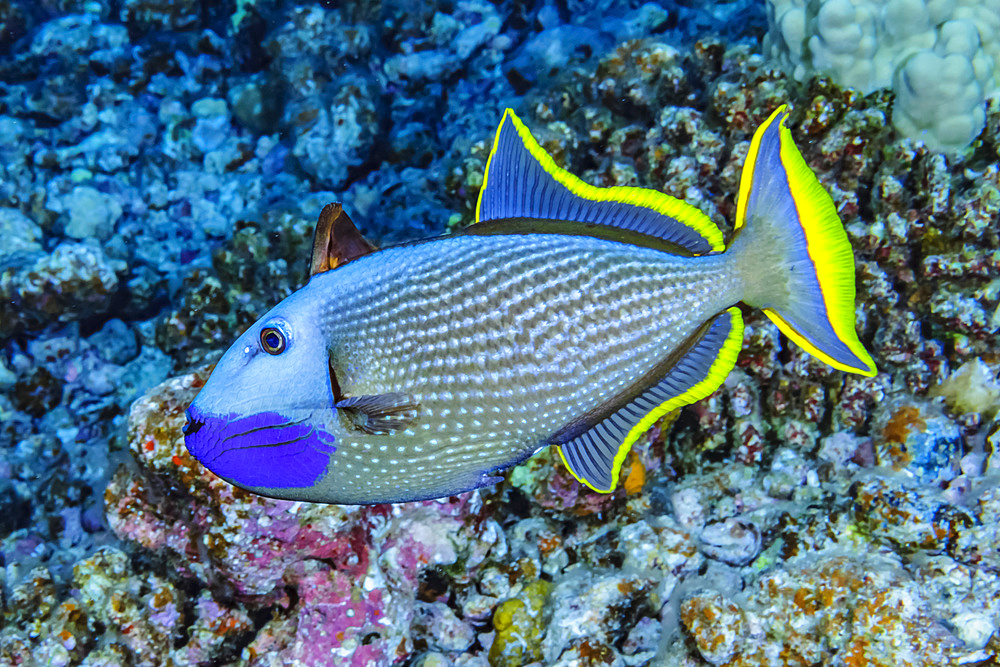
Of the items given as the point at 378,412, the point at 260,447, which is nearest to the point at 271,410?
the point at 260,447

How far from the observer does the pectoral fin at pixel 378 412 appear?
141cm

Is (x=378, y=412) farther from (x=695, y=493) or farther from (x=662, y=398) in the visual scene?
(x=695, y=493)

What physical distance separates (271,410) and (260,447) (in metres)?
0.10

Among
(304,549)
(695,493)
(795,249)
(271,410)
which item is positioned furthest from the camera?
(695,493)

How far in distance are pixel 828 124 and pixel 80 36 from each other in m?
6.93

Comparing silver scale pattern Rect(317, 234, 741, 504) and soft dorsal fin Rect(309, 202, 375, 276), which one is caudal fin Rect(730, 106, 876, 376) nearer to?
silver scale pattern Rect(317, 234, 741, 504)

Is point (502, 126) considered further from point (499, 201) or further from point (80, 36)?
point (80, 36)

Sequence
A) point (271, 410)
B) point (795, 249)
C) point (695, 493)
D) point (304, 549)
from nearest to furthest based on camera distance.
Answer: point (271, 410), point (795, 249), point (304, 549), point (695, 493)

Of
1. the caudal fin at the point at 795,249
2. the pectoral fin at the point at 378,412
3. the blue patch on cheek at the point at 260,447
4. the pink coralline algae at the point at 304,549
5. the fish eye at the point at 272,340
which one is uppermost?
the caudal fin at the point at 795,249

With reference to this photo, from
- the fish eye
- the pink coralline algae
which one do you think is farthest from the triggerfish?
the pink coralline algae

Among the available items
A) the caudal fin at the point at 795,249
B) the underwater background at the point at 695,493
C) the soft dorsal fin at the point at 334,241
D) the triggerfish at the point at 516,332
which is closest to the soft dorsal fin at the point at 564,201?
the triggerfish at the point at 516,332

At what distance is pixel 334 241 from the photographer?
1.63 m

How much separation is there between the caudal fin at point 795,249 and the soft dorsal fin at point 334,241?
107 cm

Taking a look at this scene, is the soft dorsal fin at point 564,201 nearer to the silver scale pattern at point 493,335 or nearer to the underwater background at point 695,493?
the silver scale pattern at point 493,335
